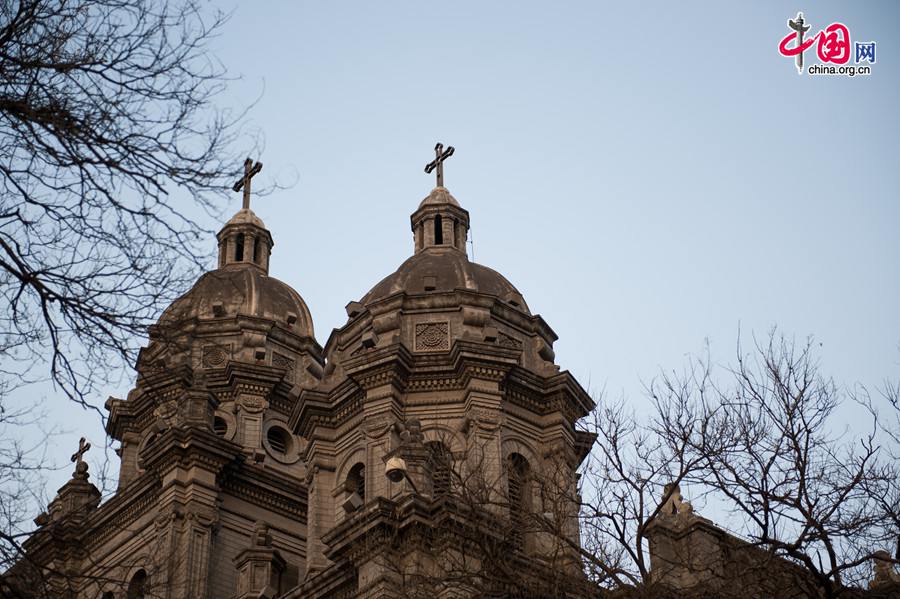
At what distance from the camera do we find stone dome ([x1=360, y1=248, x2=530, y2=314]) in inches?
1754

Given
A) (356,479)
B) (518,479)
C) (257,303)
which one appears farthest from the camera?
(257,303)

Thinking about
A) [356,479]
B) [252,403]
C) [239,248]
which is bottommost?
[356,479]

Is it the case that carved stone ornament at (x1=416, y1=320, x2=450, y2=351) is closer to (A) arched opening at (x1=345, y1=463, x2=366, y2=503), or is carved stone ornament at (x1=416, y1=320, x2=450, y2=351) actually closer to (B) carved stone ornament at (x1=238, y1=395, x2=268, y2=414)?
(A) arched opening at (x1=345, y1=463, x2=366, y2=503)

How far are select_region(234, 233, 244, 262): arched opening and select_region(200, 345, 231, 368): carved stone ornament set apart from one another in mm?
5124

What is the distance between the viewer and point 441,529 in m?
30.5

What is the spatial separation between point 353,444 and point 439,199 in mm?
10645

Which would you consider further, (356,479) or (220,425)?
(220,425)

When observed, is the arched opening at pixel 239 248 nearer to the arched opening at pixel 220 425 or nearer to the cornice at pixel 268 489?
the arched opening at pixel 220 425

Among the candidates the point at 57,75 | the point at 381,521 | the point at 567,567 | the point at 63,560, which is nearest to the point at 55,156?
the point at 57,75

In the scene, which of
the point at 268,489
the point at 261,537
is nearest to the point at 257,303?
the point at 268,489

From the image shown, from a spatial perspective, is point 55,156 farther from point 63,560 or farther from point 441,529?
point 63,560

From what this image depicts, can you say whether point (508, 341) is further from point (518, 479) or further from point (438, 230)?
point (518, 479)

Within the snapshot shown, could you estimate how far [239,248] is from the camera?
58531mm

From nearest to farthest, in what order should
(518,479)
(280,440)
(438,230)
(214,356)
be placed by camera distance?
(518,479), (438,230), (280,440), (214,356)
